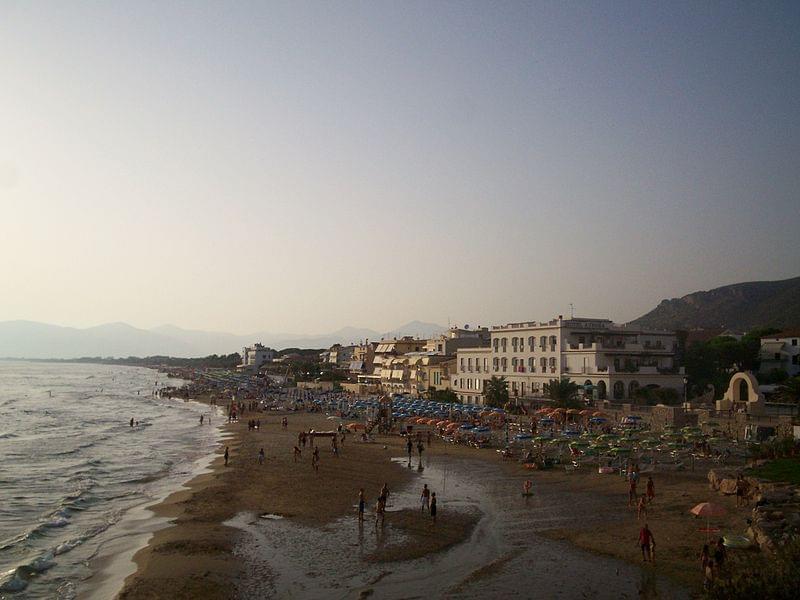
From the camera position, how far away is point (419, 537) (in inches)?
763

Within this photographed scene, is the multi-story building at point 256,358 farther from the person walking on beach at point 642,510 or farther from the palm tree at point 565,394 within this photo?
the person walking on beach at point 642,510

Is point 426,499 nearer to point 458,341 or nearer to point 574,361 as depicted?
point 574,361

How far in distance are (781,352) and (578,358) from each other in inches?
858

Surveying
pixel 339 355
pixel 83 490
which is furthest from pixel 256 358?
pixel 83 490

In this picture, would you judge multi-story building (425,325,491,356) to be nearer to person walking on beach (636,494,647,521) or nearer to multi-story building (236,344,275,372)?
person walking on beach (636,494,647,521)

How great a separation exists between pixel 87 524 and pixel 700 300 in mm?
178015

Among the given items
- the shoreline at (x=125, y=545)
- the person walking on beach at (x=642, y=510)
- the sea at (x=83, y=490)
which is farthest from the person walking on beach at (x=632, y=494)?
the sea at (x=83, y=490)

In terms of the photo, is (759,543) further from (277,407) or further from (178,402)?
(178,402)

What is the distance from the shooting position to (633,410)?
42500mm

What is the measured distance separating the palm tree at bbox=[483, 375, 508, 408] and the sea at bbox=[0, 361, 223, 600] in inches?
912

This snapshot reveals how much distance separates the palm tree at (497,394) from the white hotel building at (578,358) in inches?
71.7

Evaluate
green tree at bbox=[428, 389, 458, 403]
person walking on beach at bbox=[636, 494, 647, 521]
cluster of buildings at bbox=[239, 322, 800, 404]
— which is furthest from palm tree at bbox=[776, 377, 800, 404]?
green tree at bbox=[428, 389, 458, 403]

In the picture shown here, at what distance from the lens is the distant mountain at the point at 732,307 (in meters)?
136

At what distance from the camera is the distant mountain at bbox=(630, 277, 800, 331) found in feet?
446
